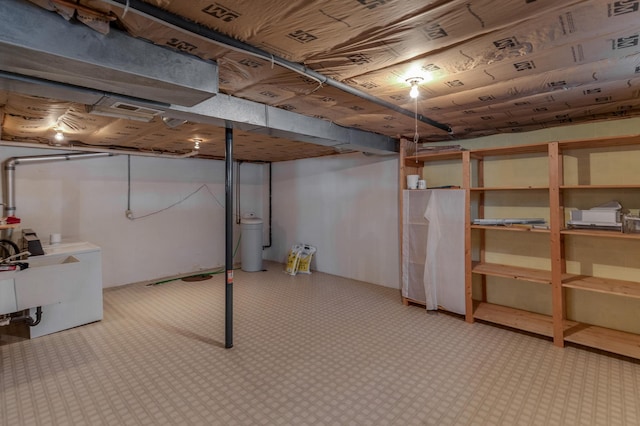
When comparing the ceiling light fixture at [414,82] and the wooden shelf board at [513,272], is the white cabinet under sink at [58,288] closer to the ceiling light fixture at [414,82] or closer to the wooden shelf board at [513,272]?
the ceiling light fixture at [414,82]

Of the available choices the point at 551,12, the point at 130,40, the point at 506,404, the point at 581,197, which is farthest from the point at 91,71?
the point at 581,197

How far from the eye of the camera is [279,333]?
3229 millimetres

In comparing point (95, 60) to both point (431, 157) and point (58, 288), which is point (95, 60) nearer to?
point (58, 288)

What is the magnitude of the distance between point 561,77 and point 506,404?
2.16 meters

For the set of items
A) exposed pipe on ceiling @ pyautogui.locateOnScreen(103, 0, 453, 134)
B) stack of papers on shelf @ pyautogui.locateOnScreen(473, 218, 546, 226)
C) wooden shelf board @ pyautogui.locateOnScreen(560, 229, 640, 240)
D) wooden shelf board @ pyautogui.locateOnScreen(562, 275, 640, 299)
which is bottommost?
wooden shelf board @ pyautogui.locateOnScreen(562, 275, 640, 299)

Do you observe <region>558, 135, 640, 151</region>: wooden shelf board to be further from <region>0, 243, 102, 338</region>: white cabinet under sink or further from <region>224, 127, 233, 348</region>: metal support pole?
<region>0, 243, 102, 338</region>: white cabinet under sink

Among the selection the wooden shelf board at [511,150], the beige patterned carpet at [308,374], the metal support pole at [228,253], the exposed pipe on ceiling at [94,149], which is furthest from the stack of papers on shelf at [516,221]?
the exposed pipe on ceiling at [94,149]

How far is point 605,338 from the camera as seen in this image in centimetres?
288

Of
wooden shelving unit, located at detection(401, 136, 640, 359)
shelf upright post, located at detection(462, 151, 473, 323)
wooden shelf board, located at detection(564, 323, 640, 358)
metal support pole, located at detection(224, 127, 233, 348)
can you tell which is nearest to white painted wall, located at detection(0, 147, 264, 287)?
metal support pole, located at detection(224, 127, 233, 348)

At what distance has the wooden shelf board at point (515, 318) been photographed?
3143 mm

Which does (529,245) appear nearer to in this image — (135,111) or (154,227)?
(135,111)

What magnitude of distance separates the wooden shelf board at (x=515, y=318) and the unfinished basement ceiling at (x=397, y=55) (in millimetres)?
2005

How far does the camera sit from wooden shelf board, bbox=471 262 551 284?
3.15 meters

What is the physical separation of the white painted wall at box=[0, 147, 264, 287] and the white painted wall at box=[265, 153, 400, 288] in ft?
3.38
